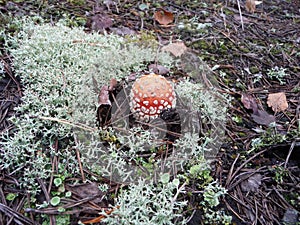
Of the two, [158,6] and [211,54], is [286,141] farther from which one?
[158,6]

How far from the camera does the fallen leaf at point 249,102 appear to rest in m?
2.60

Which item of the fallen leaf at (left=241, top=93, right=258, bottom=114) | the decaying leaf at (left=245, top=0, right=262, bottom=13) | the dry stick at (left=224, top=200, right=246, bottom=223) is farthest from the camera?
the decaying leaf at (left=245, top=0, right=262, bottom=13)

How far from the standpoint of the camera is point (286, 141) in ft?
7.41

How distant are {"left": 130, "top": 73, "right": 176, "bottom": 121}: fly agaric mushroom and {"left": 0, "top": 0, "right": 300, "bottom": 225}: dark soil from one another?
0.59 metres

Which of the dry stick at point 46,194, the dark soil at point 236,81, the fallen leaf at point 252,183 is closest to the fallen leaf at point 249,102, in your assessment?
the dark soil at point 236,81

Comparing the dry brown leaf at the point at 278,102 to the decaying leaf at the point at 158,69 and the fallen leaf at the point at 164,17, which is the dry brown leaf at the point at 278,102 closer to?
the decaying leaf at the point at 158,69

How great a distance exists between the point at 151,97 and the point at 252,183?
0.95 metres

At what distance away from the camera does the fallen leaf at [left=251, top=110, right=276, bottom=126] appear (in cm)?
249

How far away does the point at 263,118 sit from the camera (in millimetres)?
2533

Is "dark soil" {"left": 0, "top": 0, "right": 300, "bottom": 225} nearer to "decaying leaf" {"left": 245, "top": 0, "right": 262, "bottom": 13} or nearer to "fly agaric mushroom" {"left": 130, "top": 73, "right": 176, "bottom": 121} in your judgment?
"decaying leaf" {"left": 245, "top": 0, "right": 262, "bottom": 13}

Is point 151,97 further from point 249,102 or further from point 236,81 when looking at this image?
point 236,81

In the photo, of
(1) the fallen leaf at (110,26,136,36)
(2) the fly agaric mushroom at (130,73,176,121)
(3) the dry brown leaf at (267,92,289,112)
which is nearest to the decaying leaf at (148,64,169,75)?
(2) the fly agaric mushroom at (130,73,176,121)

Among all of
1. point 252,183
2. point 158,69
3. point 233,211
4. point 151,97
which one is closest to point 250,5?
point 158,69

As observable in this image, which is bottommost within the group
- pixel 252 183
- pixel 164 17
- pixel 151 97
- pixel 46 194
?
pixel 252 183
